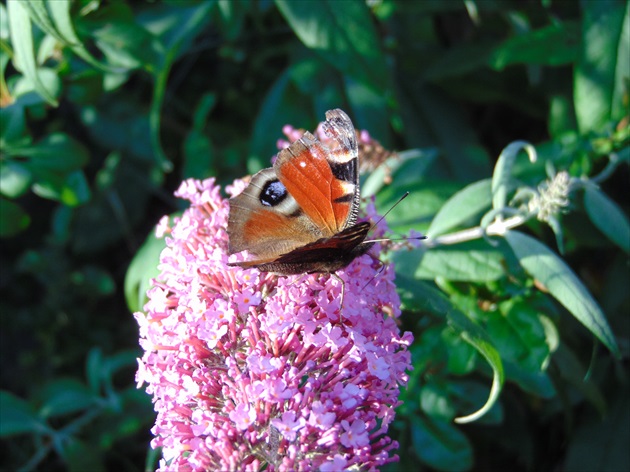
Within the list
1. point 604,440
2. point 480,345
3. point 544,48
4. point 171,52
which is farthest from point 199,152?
point 604,440

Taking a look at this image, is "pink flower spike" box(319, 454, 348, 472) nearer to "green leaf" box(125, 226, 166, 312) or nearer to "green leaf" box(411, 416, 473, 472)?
"green leaf" box(411, 416, 473, 472)

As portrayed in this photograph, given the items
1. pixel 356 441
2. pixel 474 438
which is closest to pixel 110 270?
pixel 474 438

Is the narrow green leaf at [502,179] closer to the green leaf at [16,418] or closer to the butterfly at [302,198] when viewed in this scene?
the butterfly at [302,198]

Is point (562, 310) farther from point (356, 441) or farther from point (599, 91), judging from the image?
point (356, 441)

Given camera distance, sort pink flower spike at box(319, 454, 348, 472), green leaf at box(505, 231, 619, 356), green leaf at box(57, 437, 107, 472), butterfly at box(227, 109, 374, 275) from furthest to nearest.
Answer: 1. green leaf at box(57, 437, 107, 472)
2. green leaf at box(505, 231, 619, 356)
3. butterfly at box(227, 109, 374, 275)
4. pink flower spike at box(319, 454, 348, 472)

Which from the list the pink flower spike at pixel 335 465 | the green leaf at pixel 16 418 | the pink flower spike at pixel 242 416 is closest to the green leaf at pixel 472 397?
the pink flower spike at pixel 335 465

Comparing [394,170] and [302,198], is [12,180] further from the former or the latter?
[394,170]

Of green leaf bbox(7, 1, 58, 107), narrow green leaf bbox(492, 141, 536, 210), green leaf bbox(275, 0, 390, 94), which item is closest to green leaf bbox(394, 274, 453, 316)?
narrow green leaf bbox(492, 141, 536, 210)
